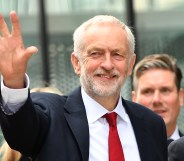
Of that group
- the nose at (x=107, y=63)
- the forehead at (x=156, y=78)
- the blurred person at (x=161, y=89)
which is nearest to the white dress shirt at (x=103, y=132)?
the nose at (x=107, y=63)

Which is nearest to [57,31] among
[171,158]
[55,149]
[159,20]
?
[159,20]

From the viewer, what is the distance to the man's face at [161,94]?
5.13 m

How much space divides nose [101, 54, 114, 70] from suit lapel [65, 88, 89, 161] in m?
0.25

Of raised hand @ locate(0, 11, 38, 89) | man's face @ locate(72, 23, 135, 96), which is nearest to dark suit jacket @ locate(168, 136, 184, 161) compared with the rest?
man's face @ locate(72, 23, 135, 96)

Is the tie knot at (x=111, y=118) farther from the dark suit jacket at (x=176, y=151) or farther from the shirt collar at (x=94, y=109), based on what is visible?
the dark suit jacket at (x=176, y=151)

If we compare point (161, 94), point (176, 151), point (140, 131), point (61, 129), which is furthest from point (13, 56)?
point (161, 94)

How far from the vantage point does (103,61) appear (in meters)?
3.56

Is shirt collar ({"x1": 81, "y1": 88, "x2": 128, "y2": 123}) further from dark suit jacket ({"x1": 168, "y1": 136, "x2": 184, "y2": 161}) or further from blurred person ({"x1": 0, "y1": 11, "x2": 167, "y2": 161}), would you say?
dark suit jacket ({"x1": 168, "y1": 136, "x2": 184, "y2": 161})

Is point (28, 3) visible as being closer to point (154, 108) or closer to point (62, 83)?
point (62, 83)

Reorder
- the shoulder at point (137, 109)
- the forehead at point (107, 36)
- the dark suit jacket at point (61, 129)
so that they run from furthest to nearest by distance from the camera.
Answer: the shoulder at point (137, 109) < the forehead at point (107, 36) < the dark suit jacket at point (61, 129)

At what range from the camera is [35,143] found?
338 centimetres

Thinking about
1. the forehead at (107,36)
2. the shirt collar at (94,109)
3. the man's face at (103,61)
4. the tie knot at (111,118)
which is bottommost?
the tie knot at (111,118)

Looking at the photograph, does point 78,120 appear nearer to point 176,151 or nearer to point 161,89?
point 176,151

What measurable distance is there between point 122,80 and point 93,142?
1.14 feet
